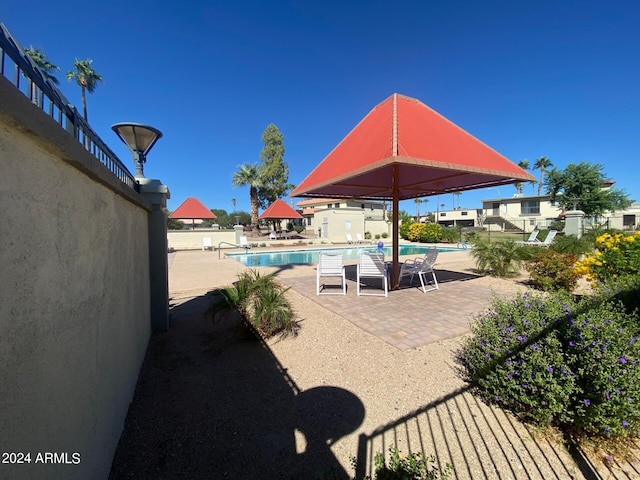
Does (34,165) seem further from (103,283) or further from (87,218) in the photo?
(103,283)

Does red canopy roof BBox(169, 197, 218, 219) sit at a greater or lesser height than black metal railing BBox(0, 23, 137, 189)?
greater

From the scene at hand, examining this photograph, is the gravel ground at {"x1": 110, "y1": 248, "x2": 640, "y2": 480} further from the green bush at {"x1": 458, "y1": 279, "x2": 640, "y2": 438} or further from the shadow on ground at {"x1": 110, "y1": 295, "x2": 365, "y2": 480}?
the green bush at {"x1": 458, "y1": 279, "x2": 640, "y2": 438}

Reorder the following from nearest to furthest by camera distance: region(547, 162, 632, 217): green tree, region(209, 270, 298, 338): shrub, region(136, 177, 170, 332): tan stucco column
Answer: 1. region(209, 270, 298, 338): shrub
2. region(136, 177, 170, 332): tan stucco column
3. region(547, 162, 632, 217): green tree

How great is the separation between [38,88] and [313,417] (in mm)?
2925

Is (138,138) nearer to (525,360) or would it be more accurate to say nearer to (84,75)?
(525,360)

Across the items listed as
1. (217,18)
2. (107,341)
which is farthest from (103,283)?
(217,18)

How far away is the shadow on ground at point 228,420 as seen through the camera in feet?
6.98

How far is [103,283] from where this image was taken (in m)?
2.10

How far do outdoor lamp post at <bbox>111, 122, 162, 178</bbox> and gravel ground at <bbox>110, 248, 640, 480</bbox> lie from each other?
289cm

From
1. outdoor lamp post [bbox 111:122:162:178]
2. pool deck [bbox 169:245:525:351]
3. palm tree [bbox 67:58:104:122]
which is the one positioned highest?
A: palm tree [bbox 67:58:104:122]

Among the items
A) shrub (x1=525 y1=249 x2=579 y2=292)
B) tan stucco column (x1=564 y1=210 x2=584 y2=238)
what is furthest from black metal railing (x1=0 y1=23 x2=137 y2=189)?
tan stucco column (x1=564 y1=210 x2=584 y2=238)

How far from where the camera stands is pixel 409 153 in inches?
187

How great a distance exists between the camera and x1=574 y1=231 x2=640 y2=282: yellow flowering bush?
507cm

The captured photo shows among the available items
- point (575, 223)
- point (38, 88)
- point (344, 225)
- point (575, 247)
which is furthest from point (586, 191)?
point (38, 88)
